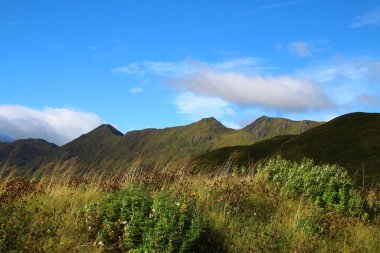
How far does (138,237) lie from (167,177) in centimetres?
547

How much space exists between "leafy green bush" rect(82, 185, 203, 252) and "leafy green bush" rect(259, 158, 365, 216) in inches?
222

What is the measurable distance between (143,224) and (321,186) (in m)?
7.72

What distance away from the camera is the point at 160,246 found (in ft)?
24.5

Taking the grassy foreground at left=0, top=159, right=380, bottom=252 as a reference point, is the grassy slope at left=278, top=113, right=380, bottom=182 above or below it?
above

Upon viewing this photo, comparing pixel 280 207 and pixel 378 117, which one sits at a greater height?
pixel 378 117

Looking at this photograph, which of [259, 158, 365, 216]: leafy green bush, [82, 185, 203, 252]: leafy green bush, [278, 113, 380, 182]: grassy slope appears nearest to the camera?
[82, 185, 203, 252]: leafy green bush

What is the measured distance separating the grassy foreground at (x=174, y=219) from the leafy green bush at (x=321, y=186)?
54 mm

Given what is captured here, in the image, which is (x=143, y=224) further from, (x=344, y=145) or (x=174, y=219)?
(x=344, y=145)

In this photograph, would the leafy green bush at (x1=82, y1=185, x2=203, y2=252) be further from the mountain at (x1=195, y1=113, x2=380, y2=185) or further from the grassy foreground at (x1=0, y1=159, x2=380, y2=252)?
the mountain at (x1=195, y1=113, x2=380, y2=185)

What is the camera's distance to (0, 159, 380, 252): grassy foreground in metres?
7.62

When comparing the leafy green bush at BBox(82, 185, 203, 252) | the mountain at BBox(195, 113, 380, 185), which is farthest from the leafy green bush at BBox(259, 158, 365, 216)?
the mountain at BBox(195, 113, 380, 185)

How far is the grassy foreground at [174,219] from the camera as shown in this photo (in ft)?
25.0

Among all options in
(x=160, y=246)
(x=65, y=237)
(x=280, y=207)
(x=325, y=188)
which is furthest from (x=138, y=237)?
(x=325, y=188)

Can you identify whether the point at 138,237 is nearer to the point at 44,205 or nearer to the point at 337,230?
the point at 44,205
